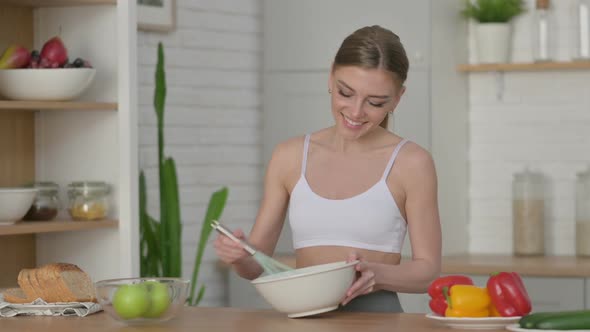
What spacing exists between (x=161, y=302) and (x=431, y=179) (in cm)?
82

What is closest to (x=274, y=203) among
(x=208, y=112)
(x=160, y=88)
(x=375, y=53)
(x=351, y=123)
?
(x=351, y=123)

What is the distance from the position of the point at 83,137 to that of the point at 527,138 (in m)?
2.14

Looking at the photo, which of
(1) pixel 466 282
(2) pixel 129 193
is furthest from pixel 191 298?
(1) pixel 466 282

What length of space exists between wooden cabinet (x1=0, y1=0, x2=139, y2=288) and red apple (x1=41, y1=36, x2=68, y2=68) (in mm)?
176

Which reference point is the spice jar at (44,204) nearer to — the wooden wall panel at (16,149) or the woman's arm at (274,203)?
the wooden wall panel at (16,149)

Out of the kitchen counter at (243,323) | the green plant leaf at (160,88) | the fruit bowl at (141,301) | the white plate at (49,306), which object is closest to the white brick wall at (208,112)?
the green plant leaf at (160,88)

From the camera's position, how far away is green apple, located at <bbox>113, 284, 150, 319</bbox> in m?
2.49

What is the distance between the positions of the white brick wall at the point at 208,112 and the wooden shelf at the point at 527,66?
1.06 meters

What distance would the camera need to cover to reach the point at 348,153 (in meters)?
3.04

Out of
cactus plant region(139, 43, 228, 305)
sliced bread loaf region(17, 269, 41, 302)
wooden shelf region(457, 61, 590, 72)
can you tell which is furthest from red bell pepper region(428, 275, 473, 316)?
wooden shelf region(457, 61, 590, 72)

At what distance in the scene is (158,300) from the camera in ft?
8.25

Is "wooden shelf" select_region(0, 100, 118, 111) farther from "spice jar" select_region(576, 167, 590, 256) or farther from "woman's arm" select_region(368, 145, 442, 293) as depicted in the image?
"spice jar" select_region(576, 167, 590, 256)

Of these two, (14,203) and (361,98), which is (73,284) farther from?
(14,203)

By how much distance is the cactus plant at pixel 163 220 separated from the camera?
15.4ft
